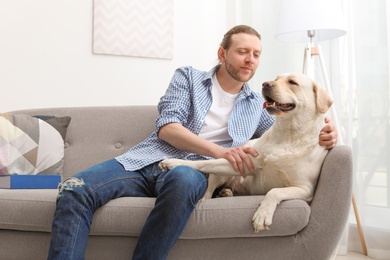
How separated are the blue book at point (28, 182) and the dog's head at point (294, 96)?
1066 mm

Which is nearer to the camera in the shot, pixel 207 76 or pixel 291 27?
pixel 207 76

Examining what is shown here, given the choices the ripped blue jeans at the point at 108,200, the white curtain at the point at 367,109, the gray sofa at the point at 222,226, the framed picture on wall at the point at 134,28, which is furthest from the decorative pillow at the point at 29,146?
the white curtain at the point at 367,109

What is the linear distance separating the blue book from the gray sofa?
0.94ft

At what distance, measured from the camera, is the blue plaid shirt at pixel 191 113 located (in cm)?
199

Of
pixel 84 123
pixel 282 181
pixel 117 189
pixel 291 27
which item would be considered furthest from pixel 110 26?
pixel 282 181

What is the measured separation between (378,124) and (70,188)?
1867mm

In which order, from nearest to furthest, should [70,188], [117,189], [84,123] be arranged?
1. [70,188]
2. [117,189]
3. [84,123]

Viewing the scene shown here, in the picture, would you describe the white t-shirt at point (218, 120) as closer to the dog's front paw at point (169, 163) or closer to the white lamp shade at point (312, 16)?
the dog's front paw at point (169, 163)

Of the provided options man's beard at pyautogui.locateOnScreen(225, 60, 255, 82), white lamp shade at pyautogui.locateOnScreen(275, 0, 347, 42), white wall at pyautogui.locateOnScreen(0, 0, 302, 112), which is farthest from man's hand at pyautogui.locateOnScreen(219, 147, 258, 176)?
white wall at pyautogui.locateOnScreen(0, 0, 302, 112)

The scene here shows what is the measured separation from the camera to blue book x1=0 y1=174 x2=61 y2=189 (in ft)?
6.88

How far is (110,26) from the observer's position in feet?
10.9

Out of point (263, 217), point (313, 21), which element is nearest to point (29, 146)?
point (263, 217)

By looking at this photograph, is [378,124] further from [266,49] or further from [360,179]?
[266,49]

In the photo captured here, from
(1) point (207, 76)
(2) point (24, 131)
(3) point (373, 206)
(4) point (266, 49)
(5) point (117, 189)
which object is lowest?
(3) point (373, 206)
